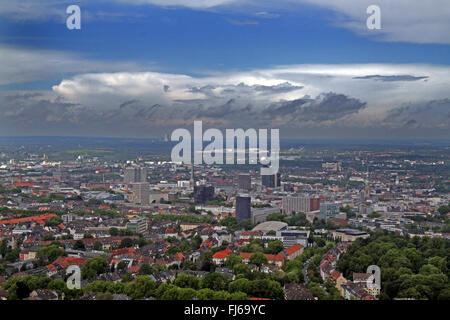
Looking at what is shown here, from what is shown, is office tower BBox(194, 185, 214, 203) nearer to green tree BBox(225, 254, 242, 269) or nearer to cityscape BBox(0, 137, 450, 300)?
cityscape BBox(0, 137, 450, 300)

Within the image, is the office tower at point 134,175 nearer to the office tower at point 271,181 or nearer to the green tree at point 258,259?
the office tower at point 271,181

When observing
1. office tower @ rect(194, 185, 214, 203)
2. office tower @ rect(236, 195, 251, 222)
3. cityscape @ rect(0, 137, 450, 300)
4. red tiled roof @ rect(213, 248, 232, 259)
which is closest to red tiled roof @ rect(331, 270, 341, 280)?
cityscape @ rect(0, 137, 450, 300)

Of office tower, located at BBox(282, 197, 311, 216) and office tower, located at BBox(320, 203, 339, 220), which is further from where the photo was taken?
office tower, located at BBox(282, 197, 311, 216)

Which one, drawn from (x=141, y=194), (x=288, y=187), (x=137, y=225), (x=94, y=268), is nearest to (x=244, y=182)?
(x=288, y=187)

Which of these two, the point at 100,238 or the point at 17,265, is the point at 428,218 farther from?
the point at 17,265

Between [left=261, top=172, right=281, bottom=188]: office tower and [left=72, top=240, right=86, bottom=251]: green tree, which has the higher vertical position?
[left=261, top=172, right=281, bottom=188]: office tower

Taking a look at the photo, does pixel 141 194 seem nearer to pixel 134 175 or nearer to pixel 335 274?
pixel 134 175
